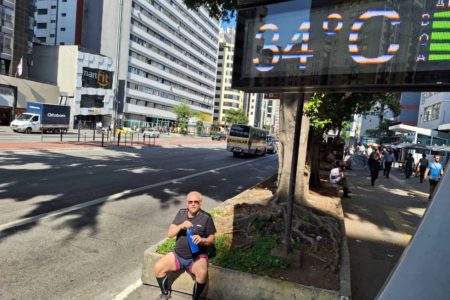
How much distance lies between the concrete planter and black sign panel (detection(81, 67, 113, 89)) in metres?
59.7

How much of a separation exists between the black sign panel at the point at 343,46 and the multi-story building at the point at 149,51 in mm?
63441

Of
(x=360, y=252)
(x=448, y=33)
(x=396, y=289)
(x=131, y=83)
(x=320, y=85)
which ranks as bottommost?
(x=360, y=252)

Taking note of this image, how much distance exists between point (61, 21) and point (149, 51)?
1771 cm

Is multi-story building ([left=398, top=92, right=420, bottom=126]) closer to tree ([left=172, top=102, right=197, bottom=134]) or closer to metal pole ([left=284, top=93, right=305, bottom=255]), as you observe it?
tree ([left=172, top=102, right=197, bottom=134])

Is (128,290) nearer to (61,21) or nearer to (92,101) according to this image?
(92,101)

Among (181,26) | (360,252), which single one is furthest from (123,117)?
(360,252)

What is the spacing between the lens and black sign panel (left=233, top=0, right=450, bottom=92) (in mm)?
2936

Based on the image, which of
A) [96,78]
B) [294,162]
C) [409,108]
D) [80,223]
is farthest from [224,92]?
[294,162]

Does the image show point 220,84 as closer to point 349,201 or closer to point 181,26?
point 181,26

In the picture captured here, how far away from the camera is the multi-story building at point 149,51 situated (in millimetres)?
73062

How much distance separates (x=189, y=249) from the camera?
4.36 m

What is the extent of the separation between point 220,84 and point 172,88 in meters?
50.8

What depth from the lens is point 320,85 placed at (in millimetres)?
3549

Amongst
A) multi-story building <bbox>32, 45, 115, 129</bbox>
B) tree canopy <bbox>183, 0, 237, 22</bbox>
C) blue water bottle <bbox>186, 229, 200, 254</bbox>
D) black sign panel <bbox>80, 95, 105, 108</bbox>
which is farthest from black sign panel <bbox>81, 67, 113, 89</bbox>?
blue water bottle <bbox>186, 229, 200, 254</bbox>
